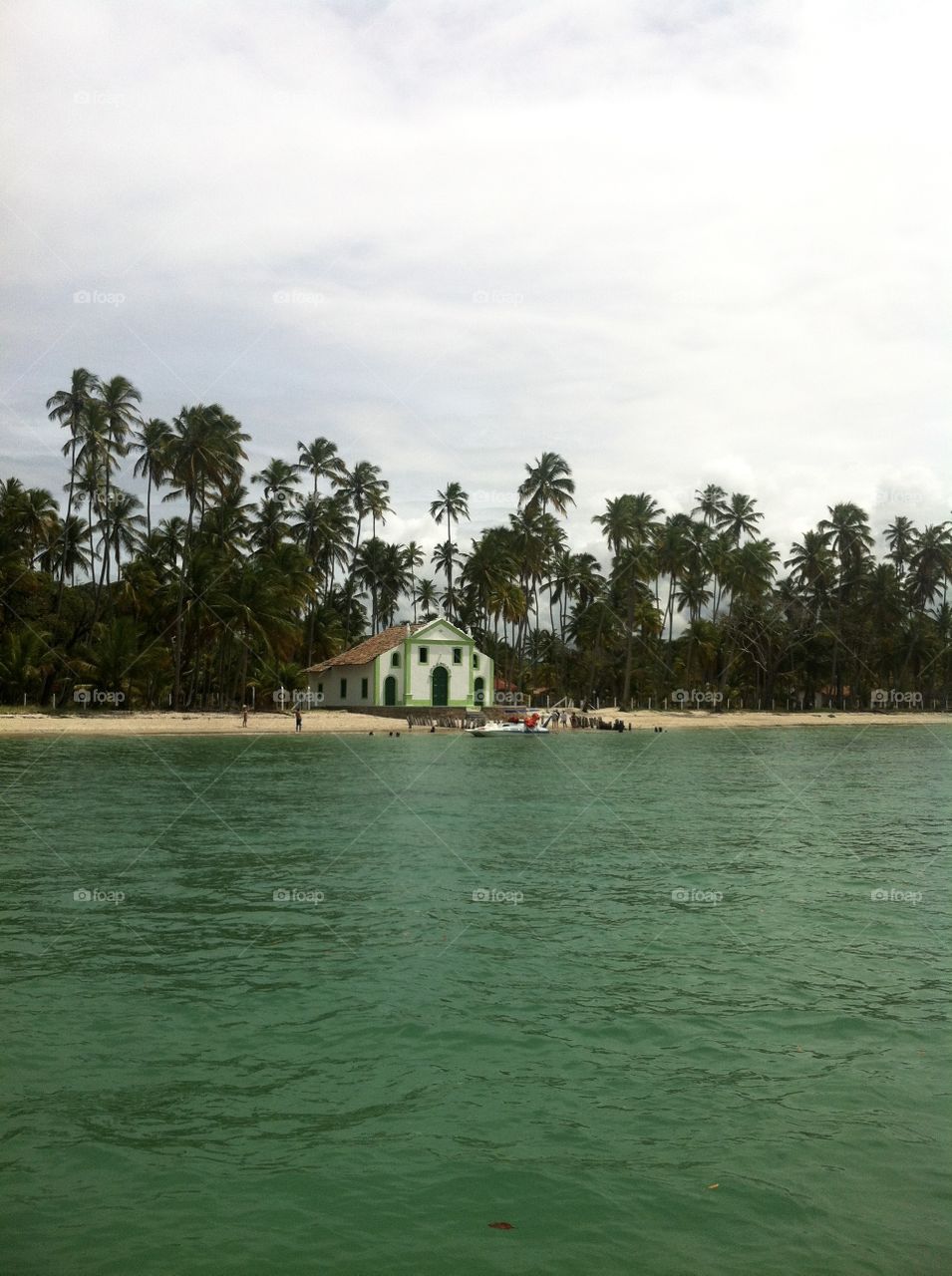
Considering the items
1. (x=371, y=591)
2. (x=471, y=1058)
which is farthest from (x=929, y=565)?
(x=471, y=1058)

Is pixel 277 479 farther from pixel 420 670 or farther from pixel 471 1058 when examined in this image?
pixel 471 1058

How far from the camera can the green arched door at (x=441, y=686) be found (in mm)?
79188

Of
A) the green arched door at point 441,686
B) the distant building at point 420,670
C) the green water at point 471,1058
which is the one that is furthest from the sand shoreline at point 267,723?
the green water at point 471,1058

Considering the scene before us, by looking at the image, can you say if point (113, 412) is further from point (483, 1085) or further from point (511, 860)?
point (483, 1085)

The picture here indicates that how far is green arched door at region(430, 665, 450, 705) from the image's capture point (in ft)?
260

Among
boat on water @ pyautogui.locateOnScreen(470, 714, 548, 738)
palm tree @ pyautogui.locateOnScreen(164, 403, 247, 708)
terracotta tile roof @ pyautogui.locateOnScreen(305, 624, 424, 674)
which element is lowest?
boat on water @ pyautogui.locateOnScreen(470, 714, 548, 738)

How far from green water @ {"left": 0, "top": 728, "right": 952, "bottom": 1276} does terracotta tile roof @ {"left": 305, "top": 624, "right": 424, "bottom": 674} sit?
56.6 meters

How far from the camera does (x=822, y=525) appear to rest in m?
111

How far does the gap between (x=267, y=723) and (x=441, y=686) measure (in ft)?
51.4

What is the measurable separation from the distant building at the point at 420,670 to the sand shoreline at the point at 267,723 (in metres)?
3.36

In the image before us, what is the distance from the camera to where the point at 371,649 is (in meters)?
81.9

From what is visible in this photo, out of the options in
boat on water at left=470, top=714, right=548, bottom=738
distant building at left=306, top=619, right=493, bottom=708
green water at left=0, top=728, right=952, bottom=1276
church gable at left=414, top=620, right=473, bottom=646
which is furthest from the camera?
distant building at left=306, top=619, right=493, bottom=708

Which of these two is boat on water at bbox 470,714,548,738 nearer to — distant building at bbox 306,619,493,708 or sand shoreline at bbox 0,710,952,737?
sand shoreline at bbox 0,710,952,737

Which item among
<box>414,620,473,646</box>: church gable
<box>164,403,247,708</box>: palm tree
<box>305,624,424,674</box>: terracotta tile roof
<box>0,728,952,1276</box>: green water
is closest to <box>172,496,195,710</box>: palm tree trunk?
<box>164,403,247,708</box>: palm tree
